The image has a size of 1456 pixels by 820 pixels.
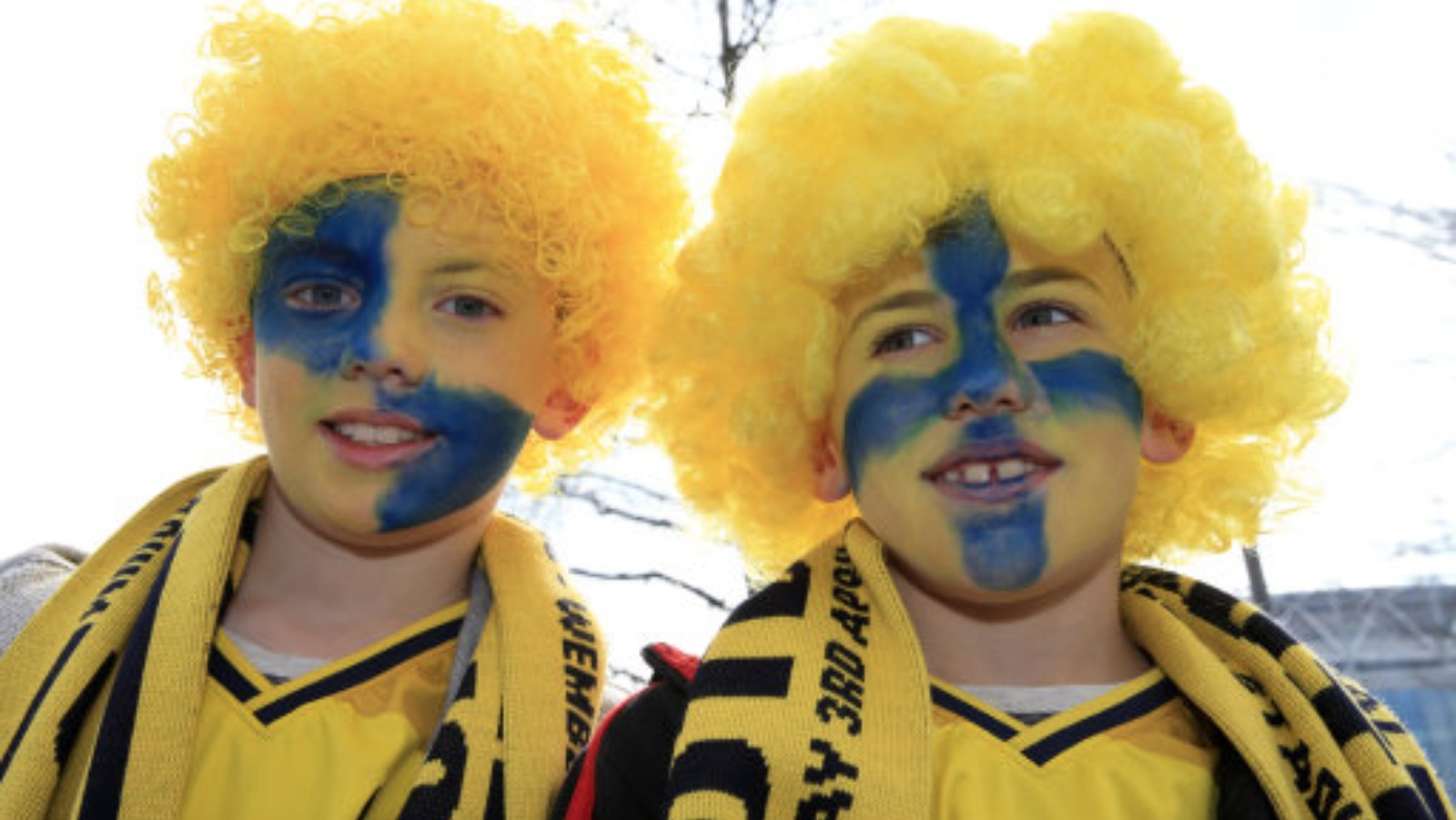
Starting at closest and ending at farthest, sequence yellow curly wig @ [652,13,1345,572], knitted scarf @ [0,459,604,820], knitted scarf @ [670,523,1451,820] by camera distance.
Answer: knitted scarf @ [670,523,1451,820]
knitted scarf @ [0,459,604,820]
yellow curly wig @ [652,13,1345,572]

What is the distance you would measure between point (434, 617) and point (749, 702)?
0.74m

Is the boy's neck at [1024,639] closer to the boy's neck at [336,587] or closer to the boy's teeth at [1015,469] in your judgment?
the boy's teeth at [1015,469]

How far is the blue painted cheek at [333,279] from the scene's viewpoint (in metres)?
2.08

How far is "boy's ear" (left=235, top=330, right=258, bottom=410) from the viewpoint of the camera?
2336 mm

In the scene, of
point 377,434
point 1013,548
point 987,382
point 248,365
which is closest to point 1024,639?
point 1013,548

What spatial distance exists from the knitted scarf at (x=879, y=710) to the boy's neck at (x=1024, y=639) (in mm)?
93

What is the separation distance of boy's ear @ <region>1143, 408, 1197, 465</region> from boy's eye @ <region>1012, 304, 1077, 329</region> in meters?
0.26

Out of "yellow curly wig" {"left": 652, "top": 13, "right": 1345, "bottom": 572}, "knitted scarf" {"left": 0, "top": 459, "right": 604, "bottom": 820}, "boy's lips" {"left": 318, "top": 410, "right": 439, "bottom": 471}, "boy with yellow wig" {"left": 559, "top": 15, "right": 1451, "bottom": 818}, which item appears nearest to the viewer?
"boy with yellow wig" {"left": 559, "top": 15, "right": 1451, "bottom": 818}

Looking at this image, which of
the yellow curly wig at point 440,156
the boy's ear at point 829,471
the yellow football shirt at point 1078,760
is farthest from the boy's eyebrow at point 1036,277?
the yellow curly wig at point 440,156

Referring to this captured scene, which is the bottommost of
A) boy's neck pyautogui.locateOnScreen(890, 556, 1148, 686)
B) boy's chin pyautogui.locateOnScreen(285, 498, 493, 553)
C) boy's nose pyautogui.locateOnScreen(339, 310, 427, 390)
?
boy's neck pyautogui.locateOnScreen(890, 556, 1148, 686)

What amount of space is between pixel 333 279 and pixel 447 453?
14.4 inches

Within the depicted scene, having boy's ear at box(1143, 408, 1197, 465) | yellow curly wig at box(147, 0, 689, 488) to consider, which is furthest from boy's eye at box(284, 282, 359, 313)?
boy's ear at box(1143, 408, 1197, 465)

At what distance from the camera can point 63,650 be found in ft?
6.84

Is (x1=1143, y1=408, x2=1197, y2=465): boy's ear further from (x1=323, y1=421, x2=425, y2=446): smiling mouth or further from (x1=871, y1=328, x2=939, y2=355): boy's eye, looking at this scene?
(x1=323, y1=421, x2=425, y2=446): smiling mouth
